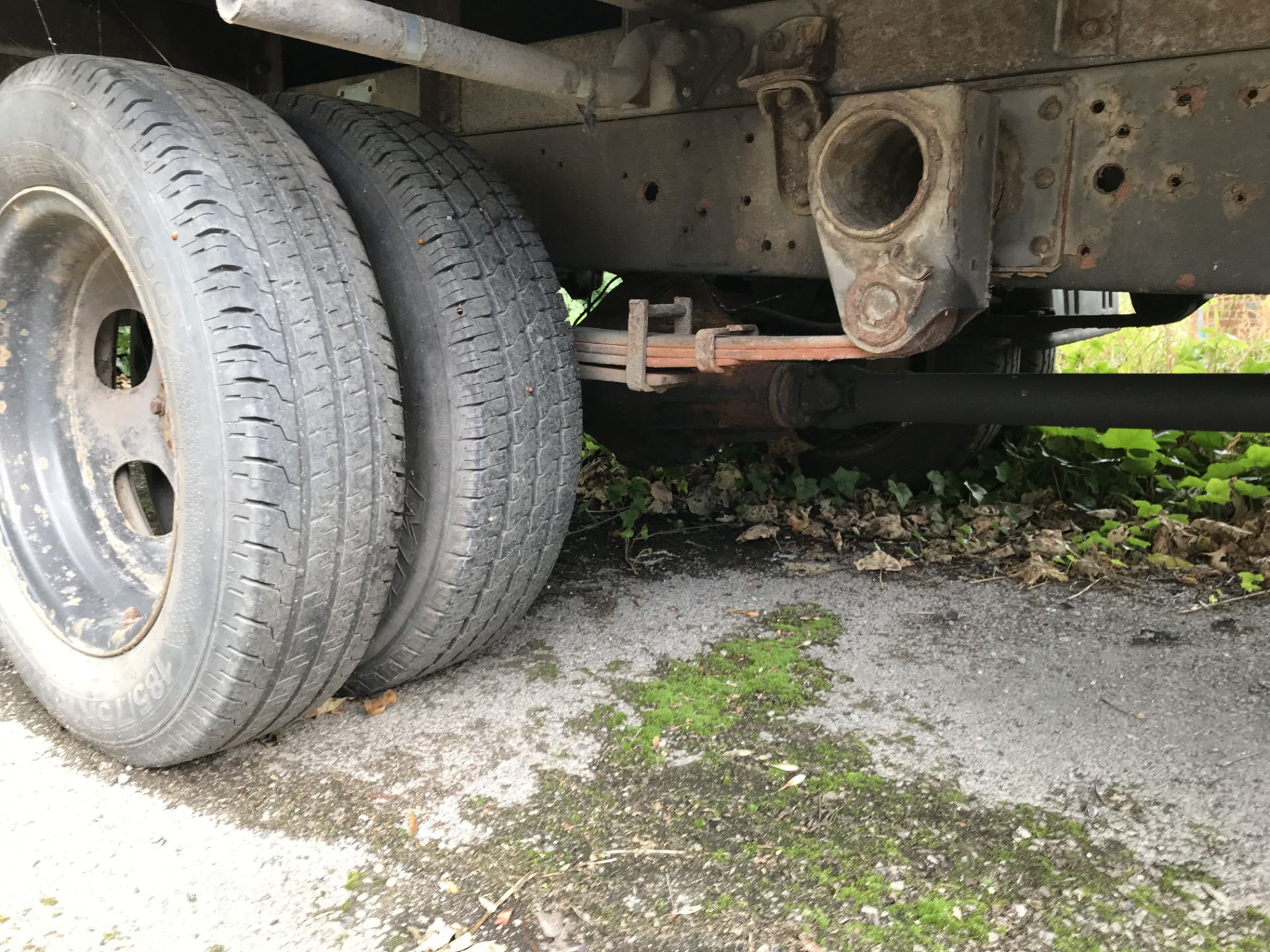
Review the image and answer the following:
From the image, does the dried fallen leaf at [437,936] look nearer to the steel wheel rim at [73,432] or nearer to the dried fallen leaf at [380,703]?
the dried fallen leaf at [380,703]

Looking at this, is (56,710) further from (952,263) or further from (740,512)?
(740,512)

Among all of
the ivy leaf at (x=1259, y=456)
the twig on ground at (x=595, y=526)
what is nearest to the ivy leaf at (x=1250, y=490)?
the ivy leaf at (x=1259, y=456)

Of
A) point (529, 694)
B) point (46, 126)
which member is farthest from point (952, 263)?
point (46, 126)

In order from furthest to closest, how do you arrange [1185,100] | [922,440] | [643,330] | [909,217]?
[922,440], [643,330], [909,217], [1185,100]

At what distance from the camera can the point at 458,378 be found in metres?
1.97

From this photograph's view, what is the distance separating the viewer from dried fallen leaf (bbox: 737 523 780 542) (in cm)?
318

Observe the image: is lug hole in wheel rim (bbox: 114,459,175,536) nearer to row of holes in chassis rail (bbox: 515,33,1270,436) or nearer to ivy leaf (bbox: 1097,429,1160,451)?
row of holes in chassis rail (bbox: 515,33,1270,436)

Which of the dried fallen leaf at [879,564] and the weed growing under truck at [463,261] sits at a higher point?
the weed growing under truck at [463,261]

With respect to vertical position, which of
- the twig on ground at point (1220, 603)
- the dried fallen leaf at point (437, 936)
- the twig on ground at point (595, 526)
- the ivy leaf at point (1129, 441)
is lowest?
the dried fallen leaf at point (437, 936)

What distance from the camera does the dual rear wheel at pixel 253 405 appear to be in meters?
1.70

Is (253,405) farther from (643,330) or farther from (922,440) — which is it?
(922,440)

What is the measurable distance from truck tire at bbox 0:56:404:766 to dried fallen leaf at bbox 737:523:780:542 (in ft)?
4.97

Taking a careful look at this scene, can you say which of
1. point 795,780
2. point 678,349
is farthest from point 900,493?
point 795,780

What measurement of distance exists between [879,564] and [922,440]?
0.78 metres
